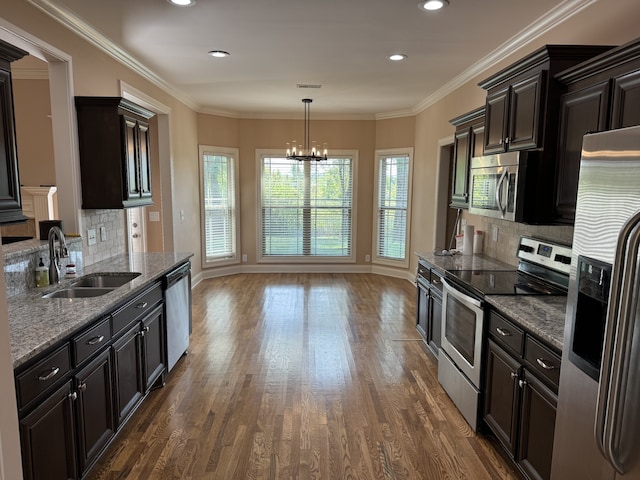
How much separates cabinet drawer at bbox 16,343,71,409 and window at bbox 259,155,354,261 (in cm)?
584

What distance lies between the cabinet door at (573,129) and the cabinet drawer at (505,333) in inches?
28.1

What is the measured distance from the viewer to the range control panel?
2742 mm

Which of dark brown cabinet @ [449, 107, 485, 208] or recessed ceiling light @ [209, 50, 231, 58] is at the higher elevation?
recessed ceiling light @ [209, 50, 231, 58]

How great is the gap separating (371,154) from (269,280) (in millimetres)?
2926

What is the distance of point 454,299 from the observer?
313 centimetres

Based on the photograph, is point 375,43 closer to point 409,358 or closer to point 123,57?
point 123,57

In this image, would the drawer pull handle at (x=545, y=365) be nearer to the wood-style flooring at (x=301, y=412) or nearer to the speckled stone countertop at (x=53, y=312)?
the wood-style flooring at (x=301, y=412)

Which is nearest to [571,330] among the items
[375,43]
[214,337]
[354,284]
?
[375,43]

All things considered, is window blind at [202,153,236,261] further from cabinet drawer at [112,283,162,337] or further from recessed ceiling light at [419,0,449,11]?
recessed ceiling light at [419,0,449,11]

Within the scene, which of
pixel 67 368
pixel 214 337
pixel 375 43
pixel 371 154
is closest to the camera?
pixel 67 368

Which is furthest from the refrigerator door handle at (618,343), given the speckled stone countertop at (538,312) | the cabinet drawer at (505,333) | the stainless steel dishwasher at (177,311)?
the stainless steel dishwasher at (177,311)

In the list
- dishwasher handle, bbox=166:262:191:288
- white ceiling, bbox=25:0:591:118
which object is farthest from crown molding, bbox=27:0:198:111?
dishwasher handle, bbox=166:262:191:288

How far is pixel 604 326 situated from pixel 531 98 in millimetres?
1753

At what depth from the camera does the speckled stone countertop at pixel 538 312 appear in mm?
1943
